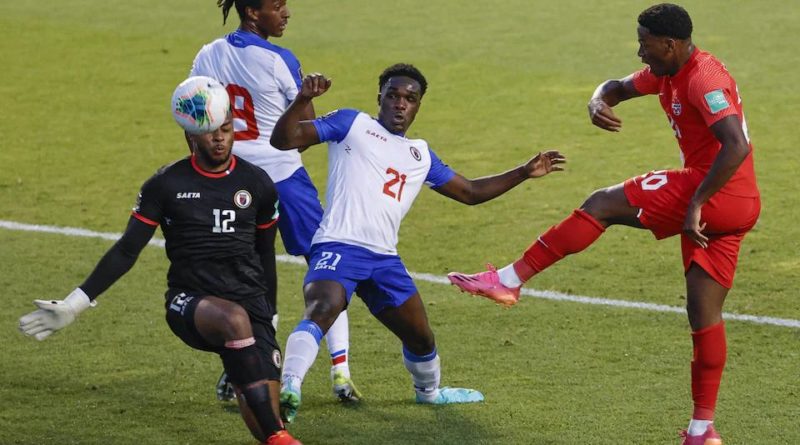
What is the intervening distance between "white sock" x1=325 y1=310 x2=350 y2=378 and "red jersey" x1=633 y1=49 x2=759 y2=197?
7.55 ft

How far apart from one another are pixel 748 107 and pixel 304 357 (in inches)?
390

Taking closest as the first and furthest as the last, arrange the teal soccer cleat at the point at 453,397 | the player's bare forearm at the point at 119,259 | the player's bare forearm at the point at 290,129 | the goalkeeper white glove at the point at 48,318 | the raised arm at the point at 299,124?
the goalkeeper white glove at the point at 48,318
the player's bare forearm at the point at 119,259
the raised arm at the point at 299,124
the player's bare forearm at the point at 290,129
the teal soccer cleat at the point at 453,397

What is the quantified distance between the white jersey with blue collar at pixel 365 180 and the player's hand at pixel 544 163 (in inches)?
23.6

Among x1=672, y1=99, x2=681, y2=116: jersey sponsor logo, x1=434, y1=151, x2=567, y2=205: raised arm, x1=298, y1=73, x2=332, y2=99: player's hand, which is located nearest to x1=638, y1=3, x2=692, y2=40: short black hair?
x1=672, y1=99, x2=681, y2=116: jersey sponsor logo

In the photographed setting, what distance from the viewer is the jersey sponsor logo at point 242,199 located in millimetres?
7020

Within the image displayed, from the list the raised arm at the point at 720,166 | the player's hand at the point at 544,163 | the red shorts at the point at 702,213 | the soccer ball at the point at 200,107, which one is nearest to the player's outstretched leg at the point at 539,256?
the red shorts at the point at 702,213

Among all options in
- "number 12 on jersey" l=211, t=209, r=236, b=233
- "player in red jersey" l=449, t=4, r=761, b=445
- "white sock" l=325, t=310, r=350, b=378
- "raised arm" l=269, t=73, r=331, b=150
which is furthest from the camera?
"white sock" l=325, t=310, r=350, b=378

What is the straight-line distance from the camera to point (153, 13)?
70.5 feet

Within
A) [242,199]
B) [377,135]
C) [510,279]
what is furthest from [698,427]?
[242,199]

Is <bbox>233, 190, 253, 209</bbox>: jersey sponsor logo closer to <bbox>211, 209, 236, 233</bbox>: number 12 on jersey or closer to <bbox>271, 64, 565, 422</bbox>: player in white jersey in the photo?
<bbox>211, 209, 236, 233</bbox>: number 12 on jersey

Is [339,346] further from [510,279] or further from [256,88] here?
[256,88]

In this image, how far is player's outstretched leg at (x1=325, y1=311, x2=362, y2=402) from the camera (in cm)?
834

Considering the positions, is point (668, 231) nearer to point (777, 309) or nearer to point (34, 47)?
point (777, 309)

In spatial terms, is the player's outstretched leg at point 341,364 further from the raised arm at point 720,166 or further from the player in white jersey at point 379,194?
the raised arm at point 720,166
